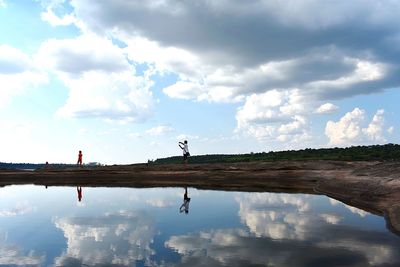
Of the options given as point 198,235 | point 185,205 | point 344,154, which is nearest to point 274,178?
point 185,205

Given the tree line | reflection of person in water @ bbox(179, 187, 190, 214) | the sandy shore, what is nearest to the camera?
reflection of person in water @ bbox(179, 187, 190, 214)

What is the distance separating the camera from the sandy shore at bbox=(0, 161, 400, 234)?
72.8ft

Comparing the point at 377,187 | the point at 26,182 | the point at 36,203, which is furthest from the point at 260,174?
the point at 26,182

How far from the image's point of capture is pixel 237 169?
46.1 meters

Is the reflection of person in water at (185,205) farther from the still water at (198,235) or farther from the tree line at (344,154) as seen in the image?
the tree line at (344,154)

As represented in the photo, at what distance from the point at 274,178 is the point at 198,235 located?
27740mm

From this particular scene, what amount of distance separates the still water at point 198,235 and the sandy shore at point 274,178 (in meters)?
2.08

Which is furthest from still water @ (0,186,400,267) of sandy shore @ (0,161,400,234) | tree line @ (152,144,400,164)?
tree line @ (152,144,400,164)

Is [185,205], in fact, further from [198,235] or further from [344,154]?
[344,154]

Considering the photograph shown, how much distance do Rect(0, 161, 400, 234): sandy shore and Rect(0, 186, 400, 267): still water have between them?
2.08 meters

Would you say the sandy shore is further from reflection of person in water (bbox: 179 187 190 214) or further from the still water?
reflection of person in water (bbox: 179 187 190 214)

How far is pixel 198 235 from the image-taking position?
45.6ft

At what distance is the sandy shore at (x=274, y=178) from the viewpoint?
22191mm

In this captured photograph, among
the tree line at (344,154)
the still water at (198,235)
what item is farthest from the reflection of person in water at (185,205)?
the tree line at (344,154)
